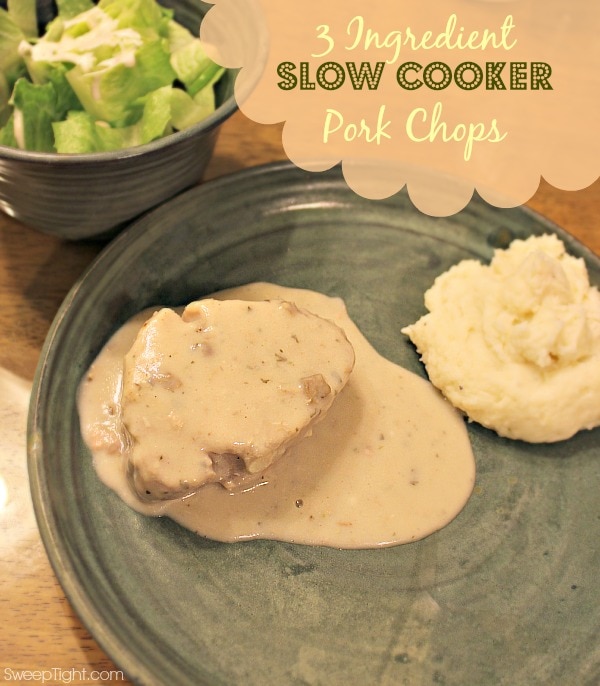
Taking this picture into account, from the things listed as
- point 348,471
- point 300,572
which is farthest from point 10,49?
point 300,572

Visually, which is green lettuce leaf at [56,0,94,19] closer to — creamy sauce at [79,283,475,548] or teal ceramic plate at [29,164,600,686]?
teal ceramic plate at [29,164,600,686]

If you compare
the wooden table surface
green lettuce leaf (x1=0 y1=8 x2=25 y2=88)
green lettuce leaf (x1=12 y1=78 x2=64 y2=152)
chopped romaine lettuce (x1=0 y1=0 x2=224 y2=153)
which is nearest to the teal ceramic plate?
the wooden table surface

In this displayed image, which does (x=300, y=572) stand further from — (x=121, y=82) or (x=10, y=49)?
(x=10, y=49)

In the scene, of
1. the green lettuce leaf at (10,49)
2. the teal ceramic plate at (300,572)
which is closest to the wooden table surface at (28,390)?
Result: the teal ceramic plate at (300,572)

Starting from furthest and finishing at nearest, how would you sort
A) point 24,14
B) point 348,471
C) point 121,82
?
point 24,14
point 121,82
point 348,471

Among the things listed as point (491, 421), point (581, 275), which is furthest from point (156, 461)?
point (581, 275)

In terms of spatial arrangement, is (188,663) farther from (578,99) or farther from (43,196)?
(578,99)

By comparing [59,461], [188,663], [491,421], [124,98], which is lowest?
[188,663]
